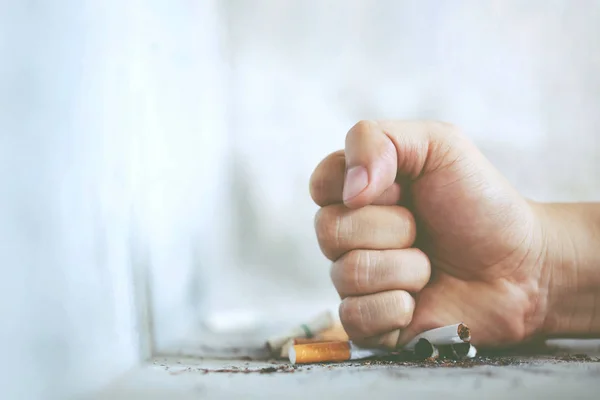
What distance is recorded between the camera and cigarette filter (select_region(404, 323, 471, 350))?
68cm

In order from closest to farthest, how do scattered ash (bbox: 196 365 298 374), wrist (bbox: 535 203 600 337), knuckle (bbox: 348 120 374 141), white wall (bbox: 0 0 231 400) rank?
white wall (bbox: 0 0 231 400), scattered ash (bbox: 196 365 298 374), knuckle (bbox: 348 120 374 141), wrist (bbox: 535 203 600 337)

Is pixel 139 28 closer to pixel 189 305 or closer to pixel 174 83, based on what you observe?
pixel 174 83

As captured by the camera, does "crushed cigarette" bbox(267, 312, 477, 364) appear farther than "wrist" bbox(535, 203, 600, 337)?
No

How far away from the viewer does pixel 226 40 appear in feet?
4.54

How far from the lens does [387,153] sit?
70 cm

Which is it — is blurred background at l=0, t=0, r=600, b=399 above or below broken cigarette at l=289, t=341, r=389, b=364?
above

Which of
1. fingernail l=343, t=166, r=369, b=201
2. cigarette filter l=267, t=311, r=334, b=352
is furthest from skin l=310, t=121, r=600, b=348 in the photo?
cigarette filter l=267, t=311, r=334, b=352

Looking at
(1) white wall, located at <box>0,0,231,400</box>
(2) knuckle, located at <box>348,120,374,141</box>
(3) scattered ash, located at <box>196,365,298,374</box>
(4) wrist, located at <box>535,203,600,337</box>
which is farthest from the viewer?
(4) wrist, located at <box>535,203,600,337</box>

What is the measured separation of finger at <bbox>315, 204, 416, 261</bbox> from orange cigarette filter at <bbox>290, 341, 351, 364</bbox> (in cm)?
15

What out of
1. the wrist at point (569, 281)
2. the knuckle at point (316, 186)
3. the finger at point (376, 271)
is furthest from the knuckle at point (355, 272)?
the wrist at point (569, 281)

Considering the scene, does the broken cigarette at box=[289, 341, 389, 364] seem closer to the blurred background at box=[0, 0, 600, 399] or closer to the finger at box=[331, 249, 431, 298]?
the finger at box=[331, 249, 431, 298]

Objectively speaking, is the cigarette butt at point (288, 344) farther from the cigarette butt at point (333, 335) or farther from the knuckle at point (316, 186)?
the knuckle at point (316, 186)

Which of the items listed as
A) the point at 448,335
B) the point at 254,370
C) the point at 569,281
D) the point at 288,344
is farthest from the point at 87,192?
the point at 569,281

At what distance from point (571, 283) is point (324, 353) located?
442mm
